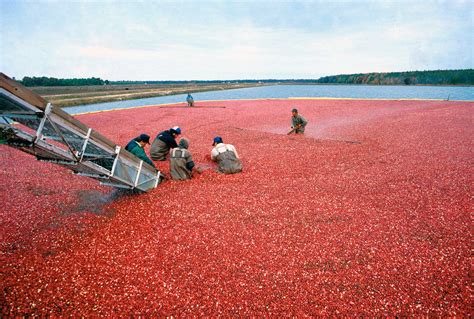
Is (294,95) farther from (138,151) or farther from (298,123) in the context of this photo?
(138,151)

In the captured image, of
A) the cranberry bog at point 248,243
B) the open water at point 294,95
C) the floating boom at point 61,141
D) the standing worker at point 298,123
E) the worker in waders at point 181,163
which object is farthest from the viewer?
the open water at point 294,95

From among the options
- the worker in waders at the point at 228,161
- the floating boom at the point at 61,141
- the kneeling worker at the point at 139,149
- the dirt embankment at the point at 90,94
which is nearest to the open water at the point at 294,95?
the dirt embankment at the point at 90,94

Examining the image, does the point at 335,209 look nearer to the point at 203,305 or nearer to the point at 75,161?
the point at 203,305

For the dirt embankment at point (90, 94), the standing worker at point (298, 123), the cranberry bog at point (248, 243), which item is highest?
the dirt embankment at point (90, 94)

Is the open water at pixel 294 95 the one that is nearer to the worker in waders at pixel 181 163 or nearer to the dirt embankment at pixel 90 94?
the dirt embankment at pixel 90 94

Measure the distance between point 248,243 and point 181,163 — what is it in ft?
13.7

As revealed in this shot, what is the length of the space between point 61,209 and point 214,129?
12673mm

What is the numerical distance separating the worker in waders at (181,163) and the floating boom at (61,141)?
770 millimetres

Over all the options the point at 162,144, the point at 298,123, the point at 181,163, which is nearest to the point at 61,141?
the point at 181,163

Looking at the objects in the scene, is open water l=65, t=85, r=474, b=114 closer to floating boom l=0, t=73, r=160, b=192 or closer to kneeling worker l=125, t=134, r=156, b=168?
kneeling worker l=125, t=134, r=156, b=168

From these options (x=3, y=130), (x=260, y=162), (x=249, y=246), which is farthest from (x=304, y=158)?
(x=3, y=130)

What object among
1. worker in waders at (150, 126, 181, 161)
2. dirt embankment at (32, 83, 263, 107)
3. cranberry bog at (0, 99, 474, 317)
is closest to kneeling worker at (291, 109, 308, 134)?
cranberry bog at (0, 99, 474, 317)

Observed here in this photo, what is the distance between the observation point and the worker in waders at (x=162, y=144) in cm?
1030

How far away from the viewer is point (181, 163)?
337 inches
